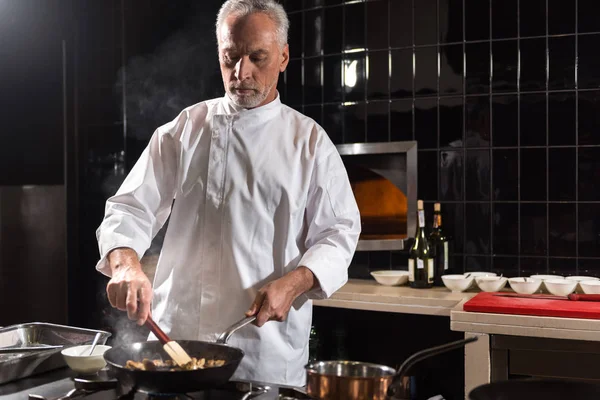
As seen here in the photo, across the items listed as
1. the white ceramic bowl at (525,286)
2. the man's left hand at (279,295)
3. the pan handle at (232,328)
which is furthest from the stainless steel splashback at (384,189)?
the pan handle at (232,328)

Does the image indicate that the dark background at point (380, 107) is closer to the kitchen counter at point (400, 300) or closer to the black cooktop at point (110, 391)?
the kitchen counter at point (400, 300)

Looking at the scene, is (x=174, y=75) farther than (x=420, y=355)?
Yes

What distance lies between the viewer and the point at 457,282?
3.43m

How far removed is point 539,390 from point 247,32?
1.19m

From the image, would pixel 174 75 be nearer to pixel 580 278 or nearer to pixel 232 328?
pixel 580 278

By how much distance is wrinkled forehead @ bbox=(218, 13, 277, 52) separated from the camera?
77.0 inches

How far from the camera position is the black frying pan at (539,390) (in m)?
1.19

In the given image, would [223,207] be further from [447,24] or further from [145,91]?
[145,91]

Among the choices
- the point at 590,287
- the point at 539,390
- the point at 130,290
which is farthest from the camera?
the point at 590,287

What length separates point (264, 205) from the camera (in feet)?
6.52

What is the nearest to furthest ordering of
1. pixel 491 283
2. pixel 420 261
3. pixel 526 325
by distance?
pixel 526 325 → pixel 491 283 → pixel 420 261

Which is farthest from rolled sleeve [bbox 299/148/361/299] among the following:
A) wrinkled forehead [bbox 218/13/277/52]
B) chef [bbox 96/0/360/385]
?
wrinkled forehead [bbox 218/13/277/52]

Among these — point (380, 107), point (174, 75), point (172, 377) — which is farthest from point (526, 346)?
point (174, 75)

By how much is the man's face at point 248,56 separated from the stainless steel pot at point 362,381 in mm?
896
